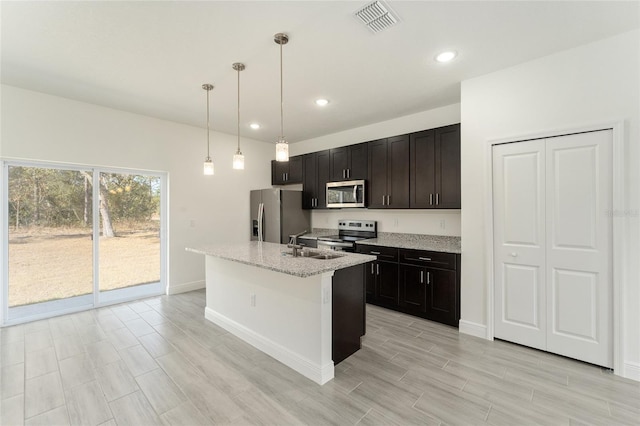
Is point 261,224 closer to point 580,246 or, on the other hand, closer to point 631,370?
point 580,246

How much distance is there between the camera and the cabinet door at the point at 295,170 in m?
5.53

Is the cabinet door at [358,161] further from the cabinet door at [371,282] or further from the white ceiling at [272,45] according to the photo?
the cabinet door at [371,282]

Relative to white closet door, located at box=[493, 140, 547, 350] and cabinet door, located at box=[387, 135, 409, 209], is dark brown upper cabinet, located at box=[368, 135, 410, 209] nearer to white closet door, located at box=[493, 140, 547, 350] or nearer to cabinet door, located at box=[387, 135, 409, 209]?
cabinet door, located at box=[387, 135, 409, 209]

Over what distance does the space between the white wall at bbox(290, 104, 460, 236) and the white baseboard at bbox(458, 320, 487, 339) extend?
3.94 feet

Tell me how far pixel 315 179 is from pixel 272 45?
2.94m

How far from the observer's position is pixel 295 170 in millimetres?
5633

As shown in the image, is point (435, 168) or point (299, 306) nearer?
point (299, 306)

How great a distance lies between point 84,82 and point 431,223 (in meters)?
4.65

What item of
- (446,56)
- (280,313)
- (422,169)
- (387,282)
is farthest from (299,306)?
(446,56)

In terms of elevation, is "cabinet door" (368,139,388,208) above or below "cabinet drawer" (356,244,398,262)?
above

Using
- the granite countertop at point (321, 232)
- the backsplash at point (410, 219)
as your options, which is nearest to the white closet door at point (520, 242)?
the backsplash at point (410, 219)

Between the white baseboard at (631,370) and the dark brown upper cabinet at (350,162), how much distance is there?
11.0 feet

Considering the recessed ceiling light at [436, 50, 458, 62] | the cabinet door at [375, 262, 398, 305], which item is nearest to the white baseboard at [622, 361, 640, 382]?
the cabinet door at [375, 262, 398, 305]

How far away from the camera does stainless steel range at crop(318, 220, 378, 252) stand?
14.0 ft
